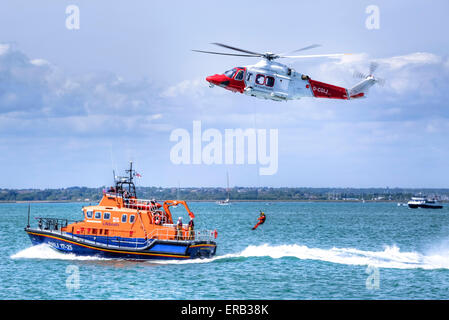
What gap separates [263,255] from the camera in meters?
32.5

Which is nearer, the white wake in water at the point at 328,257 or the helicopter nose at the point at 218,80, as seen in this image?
the helicopter nose at the point at 218,80

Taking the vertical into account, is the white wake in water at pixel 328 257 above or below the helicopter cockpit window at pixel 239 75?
below

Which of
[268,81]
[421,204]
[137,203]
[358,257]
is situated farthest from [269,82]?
[421,204]

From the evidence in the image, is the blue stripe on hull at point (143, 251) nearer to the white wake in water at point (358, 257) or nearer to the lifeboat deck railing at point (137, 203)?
the lifeboat deck railing at point (137, 203)

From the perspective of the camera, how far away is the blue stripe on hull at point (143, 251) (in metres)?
27.9

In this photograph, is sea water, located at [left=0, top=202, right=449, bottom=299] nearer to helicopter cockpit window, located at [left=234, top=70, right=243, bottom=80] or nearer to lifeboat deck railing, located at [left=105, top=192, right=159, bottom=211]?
lifeboat deck railing, located at [left=105, top=192, right=159, bottom=211]

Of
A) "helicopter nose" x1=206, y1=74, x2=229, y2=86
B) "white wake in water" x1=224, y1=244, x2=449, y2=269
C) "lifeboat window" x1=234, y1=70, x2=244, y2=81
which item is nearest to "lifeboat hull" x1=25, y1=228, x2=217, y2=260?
"white wake in water" x1=224, y1=244, x2=449, y2=269

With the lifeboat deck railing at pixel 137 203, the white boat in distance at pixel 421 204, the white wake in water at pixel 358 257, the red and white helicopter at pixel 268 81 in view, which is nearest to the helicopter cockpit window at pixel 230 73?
the red and white helicopter at pixel 268 81

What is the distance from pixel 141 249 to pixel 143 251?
137mm

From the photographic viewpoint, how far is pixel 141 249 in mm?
27938

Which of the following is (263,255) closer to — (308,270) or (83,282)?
(308,270)

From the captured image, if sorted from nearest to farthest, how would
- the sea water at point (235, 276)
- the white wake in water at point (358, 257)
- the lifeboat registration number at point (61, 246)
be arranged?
1. the sea water at point (235, 276)
2. the lifeboat registration number at point (61, 246)
3. the white wake in water at point (358, 257)

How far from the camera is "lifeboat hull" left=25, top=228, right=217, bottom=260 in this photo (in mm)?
27844
